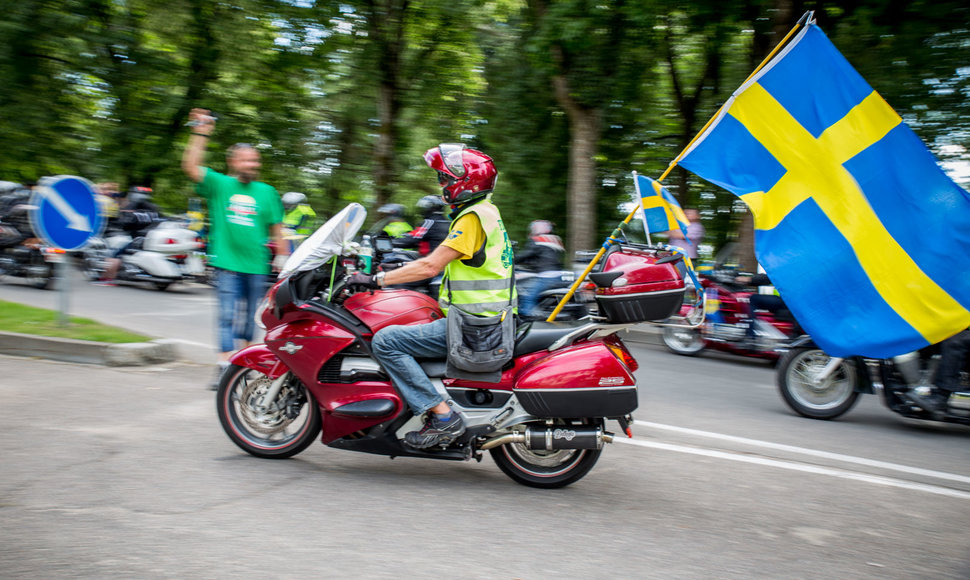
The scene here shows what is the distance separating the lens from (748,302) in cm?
1081

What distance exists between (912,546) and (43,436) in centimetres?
523

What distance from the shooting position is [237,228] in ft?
22.1

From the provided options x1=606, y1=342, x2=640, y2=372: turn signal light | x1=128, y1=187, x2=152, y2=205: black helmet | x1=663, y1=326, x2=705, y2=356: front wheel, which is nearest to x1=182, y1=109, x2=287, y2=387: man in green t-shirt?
x1=606, y1=342, x2=640, y2=372: turn signal light

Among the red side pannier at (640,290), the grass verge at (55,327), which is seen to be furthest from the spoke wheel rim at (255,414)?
the grass verge at (55,327)

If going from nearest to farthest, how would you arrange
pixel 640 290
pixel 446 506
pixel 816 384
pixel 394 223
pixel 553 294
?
pixel 446 506, pixel 640 290, pixel 816 384, pixel 553 294, pixel 394 223

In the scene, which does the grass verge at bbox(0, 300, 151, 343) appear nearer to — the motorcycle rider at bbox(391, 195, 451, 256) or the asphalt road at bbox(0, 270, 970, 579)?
the asphalt road at bbox(0, 270, 970, 579)

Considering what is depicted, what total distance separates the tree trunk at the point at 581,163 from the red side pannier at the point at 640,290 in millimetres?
10064

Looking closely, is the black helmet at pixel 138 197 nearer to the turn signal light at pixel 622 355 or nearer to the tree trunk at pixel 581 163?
the tree trunk at pixel 581 163

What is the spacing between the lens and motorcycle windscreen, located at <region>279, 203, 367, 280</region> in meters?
4.75

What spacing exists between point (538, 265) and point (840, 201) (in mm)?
6937

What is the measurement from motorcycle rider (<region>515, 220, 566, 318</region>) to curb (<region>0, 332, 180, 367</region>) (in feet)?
17.5

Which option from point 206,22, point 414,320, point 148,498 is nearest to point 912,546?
point 414,320

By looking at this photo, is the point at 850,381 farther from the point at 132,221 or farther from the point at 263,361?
the point at 132,221

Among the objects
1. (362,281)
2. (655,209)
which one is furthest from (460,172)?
(655,209)
